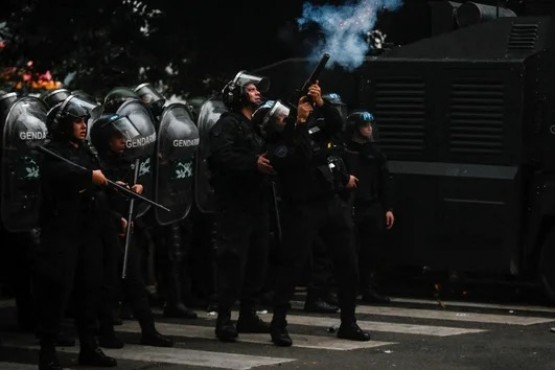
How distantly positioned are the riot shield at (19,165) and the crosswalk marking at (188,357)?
1.17 metres

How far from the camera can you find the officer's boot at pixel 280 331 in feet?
43.1

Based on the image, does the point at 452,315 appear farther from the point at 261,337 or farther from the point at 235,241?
the point at 235,241

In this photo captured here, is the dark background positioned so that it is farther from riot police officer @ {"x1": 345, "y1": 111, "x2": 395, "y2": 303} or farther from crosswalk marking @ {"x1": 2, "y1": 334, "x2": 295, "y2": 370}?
crosswalk marking @ {"x1": 2, "y1": 334, "x2": 295, "y2": 370}

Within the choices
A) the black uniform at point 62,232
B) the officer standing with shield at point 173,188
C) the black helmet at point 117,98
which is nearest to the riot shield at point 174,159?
the officer standing with shield at point 173,188

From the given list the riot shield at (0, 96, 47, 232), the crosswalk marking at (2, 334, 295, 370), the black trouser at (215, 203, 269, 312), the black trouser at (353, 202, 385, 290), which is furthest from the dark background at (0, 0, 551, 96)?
the crosswalk marking at (2, 334, 295, 370)

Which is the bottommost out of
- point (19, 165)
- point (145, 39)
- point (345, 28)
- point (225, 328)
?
point (225, 328)

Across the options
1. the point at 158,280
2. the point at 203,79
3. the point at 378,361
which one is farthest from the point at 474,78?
the point at 203,79

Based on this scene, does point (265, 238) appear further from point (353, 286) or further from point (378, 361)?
point (378, 361)

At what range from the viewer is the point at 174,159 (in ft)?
49.6

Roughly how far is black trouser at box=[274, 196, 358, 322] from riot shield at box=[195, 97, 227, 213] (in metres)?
2.55

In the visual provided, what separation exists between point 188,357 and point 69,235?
52.1 inches

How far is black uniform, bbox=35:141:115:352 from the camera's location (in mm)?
11789

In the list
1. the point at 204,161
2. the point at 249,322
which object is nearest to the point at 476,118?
the point at 204,161

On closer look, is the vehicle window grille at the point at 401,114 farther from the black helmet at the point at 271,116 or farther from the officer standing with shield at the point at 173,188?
the black helmet at the point at 271,116
